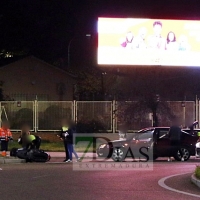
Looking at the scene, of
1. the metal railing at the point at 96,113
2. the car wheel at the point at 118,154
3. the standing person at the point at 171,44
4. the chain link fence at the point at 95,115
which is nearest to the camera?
the car wheel at the point at 118,154

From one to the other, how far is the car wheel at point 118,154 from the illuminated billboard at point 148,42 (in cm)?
1491

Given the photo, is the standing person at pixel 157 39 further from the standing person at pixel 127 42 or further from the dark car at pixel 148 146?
the dark car at pixel 148 146

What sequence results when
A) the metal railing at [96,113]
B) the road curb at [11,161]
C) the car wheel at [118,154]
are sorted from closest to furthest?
the road curb at [11,161]
the car wheel at [118,154]
the metal railing at [96,113]

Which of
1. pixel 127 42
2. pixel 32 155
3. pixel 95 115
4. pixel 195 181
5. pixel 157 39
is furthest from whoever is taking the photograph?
pixel 157 39

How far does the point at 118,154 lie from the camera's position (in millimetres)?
22938

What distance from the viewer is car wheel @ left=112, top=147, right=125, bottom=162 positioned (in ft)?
75.0

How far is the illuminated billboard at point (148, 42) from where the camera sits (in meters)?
37.2

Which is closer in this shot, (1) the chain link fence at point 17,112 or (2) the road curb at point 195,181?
(2) the road curb at point 195,181

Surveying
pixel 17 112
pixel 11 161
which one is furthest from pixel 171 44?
pixel 11 161

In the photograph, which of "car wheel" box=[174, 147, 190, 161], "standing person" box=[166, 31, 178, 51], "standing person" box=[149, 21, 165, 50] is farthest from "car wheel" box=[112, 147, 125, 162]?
"standing person" box=[166, 31, 178, 51]

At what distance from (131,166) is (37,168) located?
345 cm

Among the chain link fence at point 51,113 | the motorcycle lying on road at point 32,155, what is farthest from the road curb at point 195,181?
the chain link fence at point 51,113

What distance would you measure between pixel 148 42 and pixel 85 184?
76.3 feet

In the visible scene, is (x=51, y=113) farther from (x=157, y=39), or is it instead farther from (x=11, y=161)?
(x=11, y=161)
